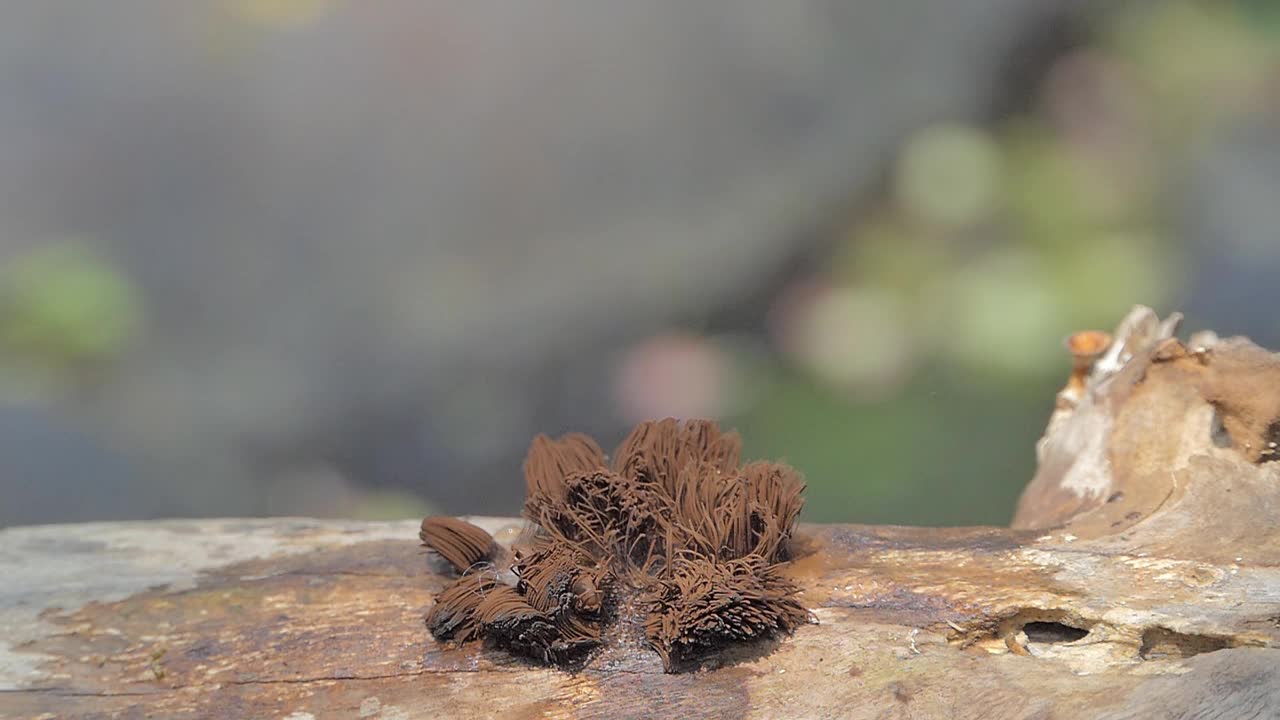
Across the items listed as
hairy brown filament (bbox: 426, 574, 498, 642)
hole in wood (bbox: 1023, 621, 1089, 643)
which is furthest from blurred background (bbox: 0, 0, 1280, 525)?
hairy brown filament (bbox: 426, 574, 498, 642)

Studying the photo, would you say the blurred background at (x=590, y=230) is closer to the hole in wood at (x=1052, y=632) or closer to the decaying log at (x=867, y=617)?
the decaying log at (x=867, y=617)

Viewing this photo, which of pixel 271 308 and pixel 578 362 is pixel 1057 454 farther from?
pixel 271 308

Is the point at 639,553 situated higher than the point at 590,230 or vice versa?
the point at 590,230

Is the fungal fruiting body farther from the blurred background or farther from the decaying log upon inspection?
the blurred background

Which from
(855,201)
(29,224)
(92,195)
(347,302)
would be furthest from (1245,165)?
(29,224)

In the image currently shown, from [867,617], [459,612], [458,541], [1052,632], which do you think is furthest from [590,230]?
[1052,632]

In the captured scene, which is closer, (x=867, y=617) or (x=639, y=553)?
(x=867, y=617)

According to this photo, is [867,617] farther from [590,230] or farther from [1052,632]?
[590,230]
